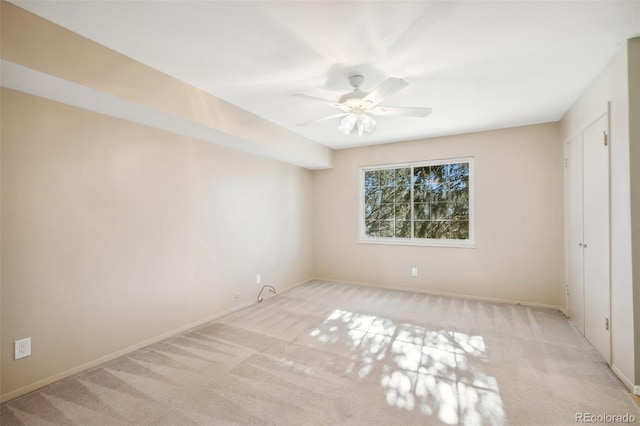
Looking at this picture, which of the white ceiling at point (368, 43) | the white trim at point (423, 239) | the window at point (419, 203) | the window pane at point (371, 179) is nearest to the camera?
the white ceiling at point (368, 43)

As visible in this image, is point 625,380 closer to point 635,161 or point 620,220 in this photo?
point 620,220

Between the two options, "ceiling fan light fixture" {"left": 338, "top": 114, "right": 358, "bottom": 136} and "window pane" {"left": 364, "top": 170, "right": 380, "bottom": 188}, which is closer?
"ceiling fan light fixture" {"left": 338, "top": 114, "right": 358, "bottom": 136}

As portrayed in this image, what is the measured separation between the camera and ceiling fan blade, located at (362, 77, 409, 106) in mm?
2061

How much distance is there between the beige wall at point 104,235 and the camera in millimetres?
2047

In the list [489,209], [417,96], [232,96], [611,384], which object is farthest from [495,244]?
[232,96]

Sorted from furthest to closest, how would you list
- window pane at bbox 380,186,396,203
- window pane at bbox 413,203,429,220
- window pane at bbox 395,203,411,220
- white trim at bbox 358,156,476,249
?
window pane at bbox 380,186,396,203, window pane at bbox 395,203,411,220, window pane at bbox 413,203,429,220, white trim at bbox 358,156,476,249

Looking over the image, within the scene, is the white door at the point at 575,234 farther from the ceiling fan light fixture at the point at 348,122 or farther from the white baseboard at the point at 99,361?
the white baseboard at the point at 99,361

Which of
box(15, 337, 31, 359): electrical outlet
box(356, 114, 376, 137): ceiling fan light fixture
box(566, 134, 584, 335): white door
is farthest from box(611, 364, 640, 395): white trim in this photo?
box(15, 337, 31, 359): electrical outlet

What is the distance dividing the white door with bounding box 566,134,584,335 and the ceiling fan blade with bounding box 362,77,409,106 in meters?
2.32

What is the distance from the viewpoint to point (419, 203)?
4.75 m

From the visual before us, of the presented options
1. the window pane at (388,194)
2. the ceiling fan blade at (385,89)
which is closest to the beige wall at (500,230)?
the window pane at (388,194)

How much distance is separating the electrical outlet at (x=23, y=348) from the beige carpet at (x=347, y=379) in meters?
0.29

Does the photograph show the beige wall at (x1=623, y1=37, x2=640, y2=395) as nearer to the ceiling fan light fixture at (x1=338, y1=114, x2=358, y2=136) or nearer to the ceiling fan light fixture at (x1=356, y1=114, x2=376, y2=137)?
the ceiling fan light fixture at (x1=356, y1=114, x2=376, y2=137)

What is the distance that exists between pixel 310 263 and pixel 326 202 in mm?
1237
